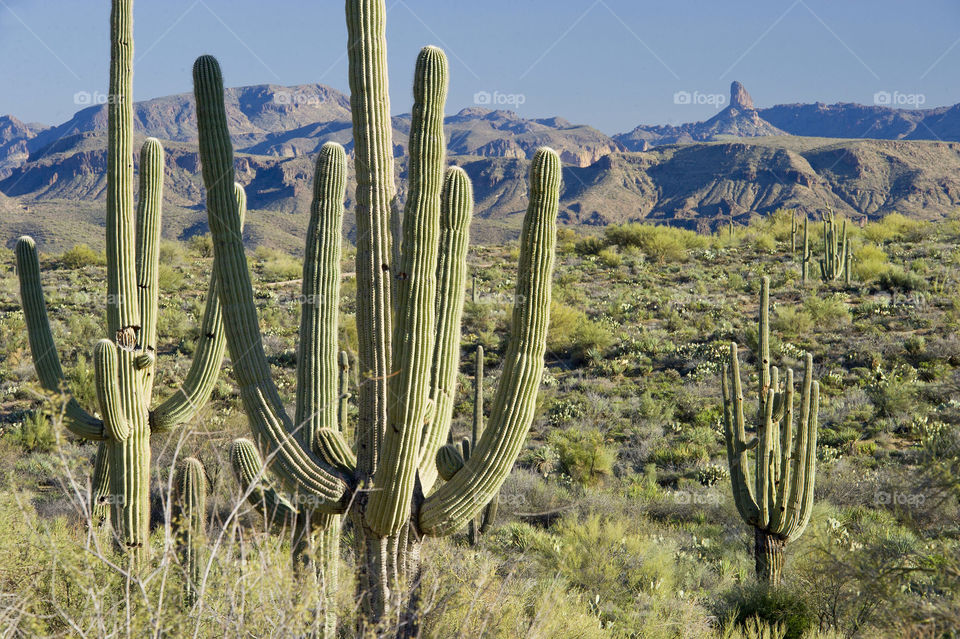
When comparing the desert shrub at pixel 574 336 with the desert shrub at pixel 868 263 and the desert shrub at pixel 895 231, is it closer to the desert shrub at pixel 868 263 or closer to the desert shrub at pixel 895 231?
the desert shrub at pixel 868 263

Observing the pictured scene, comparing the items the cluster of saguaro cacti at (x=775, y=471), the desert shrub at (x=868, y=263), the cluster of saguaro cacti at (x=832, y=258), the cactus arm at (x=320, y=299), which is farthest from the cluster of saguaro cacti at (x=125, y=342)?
the desert shrub at (x=868, y=263)

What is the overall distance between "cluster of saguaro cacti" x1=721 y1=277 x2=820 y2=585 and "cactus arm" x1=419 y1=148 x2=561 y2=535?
150 inches

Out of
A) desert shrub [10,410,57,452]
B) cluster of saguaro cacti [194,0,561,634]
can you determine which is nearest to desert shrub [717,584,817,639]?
cluster of saguaro cacti [194,0,561,634]

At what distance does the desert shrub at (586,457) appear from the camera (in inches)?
419

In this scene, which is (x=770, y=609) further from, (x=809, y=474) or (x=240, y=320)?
(x=240, y=320)

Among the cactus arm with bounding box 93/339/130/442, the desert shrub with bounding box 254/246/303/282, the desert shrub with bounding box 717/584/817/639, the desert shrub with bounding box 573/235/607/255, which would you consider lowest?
the desert shrub with bounding box 717/584/817/639

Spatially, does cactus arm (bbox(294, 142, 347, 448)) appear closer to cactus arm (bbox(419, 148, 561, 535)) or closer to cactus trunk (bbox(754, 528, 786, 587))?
cactus arm (bbox(419, 148, 561, 535))

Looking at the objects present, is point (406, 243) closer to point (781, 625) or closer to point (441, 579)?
point (441, 579)

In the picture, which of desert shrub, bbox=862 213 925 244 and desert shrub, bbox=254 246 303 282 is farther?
desert shrub, bbox=862 213 925 244

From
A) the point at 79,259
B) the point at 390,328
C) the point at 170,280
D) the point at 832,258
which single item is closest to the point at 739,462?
the point at 390,328

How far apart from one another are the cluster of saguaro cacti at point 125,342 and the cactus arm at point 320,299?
96cm

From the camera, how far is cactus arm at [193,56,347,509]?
177 inches

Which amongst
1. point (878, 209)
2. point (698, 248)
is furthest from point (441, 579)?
point (878, 209)

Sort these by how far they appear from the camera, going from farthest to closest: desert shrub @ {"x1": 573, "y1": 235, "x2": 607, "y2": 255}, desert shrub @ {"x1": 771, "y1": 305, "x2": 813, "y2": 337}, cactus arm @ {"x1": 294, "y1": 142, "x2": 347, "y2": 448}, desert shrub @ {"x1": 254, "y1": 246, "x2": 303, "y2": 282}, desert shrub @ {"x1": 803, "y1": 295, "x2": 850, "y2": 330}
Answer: desert shrub @ {"x1": 573, "y1": 235, "x2": 607, "y2": 255} → desert shrub @ {"x1": 254, "y1": 246, "x2": 303, "y2": 282} → desert shrub @ {"x1": 803, "y1": 295, "x2": 850, "y2": 330} → desert shrub @ {"x1": 771, "y1": 305, "x2": 813, "y2": 337} → cactus arm @ {"x1": 294, "y1": 142, "x2": 347, "y2": 448}
